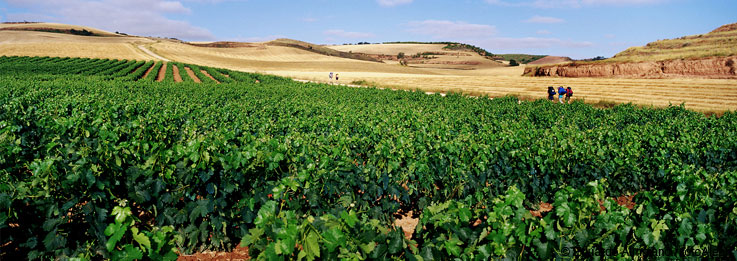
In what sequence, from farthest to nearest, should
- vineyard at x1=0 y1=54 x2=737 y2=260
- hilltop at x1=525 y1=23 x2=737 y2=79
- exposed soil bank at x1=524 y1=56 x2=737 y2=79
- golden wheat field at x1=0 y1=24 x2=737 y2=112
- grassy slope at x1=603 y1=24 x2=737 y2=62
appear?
grassy slope at x1=603 y1=24 x2=737 y2=62
hilltop at x1=525 y1=23 x2=737 y2=79
exposed soil bank at x1=524 y1=56 x2=737 y2=79
golden wheat field at x1=0 y1=24 x2=737 y2=112
vineyard at x1=0 y1=54 x2=737 y2=260

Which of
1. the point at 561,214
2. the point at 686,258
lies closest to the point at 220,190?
the point at 561,214

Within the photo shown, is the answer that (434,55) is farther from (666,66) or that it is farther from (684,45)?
(666,66)

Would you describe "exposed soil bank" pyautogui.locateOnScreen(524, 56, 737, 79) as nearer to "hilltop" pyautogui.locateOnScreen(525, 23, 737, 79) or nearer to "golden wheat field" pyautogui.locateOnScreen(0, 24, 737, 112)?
"hilltop" pyautogui.locateOnScreen(525, 23, 737, 79)

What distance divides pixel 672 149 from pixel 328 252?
10.1m

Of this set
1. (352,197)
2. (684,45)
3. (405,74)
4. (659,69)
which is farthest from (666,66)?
(352,197)

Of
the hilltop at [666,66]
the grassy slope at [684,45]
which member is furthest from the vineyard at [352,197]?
the grassy slope at [684,45]

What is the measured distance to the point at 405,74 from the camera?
81.4 metres

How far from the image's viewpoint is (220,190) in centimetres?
546

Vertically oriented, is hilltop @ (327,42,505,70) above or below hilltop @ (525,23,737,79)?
above

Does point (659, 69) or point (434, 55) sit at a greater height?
point (434, 55)

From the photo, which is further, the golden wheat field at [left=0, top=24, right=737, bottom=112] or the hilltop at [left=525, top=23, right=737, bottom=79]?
the hilltop at [left=525, top=23, right=737, bottom=79]

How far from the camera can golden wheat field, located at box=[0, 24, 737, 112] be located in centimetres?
3109

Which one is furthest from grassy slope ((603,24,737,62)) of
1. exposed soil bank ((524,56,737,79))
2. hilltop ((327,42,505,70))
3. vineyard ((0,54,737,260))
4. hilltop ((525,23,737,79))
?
vineyard ((0,54,737,260))

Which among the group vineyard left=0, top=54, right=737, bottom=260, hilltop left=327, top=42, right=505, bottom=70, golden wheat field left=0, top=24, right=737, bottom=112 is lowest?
vineyard left=0, top=54, right=737, bottom=260
